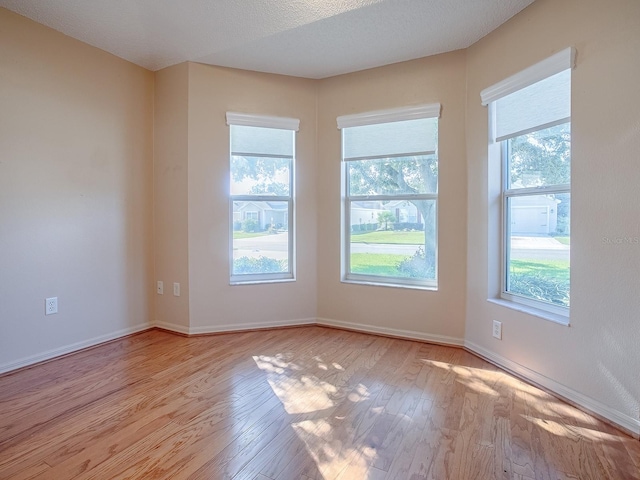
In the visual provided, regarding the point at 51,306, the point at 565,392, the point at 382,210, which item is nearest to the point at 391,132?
the point at 382,210

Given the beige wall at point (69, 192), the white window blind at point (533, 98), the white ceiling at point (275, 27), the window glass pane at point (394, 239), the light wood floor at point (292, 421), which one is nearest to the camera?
the light wood floor at point (292, 421)

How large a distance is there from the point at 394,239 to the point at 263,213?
1.37 metres

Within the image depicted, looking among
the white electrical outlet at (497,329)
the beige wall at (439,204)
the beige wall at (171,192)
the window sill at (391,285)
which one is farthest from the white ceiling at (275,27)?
the white electrical outlet at (497,329)

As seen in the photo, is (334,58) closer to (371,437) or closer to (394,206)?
(394,206)

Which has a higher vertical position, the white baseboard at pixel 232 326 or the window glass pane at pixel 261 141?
the window glass pane at pixel 261 141

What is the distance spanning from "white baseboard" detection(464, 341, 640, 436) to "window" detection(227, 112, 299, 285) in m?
2.03

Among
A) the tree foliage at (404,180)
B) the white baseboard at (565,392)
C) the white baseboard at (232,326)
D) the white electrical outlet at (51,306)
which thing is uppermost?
the tree foliage at (404,180)

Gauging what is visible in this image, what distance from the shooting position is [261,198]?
3.52 m

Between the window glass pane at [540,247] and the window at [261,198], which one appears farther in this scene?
the window at [261,198]

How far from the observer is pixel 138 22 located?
103 inches

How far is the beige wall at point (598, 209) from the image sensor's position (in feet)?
5.98

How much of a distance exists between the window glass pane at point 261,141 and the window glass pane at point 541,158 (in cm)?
207

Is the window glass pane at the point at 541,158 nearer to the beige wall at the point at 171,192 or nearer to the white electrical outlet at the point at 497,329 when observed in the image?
the white electrical outlet at the point at 497,329

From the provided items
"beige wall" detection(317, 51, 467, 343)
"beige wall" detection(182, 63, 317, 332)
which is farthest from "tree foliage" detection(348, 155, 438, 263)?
"beige wall" detection(182, 63, 317, 332)
